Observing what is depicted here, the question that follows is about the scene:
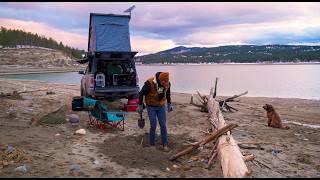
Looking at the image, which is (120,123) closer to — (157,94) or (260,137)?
(157,94)

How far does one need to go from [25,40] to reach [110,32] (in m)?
118

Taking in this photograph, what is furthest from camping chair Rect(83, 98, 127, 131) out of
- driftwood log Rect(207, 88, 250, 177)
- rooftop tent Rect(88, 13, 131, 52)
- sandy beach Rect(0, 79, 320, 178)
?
rooftop tent Rect(88, 13, 131, 52)

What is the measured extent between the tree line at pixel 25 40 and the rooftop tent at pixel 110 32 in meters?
107

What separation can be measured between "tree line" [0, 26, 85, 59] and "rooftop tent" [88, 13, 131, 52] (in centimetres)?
10678

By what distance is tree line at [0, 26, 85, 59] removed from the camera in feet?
376

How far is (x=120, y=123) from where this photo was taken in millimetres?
11461

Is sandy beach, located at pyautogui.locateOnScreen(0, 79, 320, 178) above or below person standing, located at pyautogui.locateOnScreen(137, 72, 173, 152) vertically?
below

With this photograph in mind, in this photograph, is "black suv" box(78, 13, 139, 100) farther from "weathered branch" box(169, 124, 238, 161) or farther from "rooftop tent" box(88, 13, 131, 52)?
"weathered branch" box(169, 124, 238, 161)

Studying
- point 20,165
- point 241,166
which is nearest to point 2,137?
point 20,165

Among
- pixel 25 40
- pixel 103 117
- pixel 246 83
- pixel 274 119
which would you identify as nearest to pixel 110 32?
pixel 103 117

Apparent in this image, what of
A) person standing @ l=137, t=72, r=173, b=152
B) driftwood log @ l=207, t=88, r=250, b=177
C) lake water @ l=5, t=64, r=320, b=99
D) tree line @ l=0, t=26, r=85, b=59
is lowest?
lake water @ l=5, t=64, r=320, b=99

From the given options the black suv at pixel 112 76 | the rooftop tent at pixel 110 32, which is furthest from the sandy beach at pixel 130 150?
the rooftop tent at pixel 110 32

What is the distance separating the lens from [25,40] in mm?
125125

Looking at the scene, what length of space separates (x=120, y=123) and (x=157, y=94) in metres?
3.38
